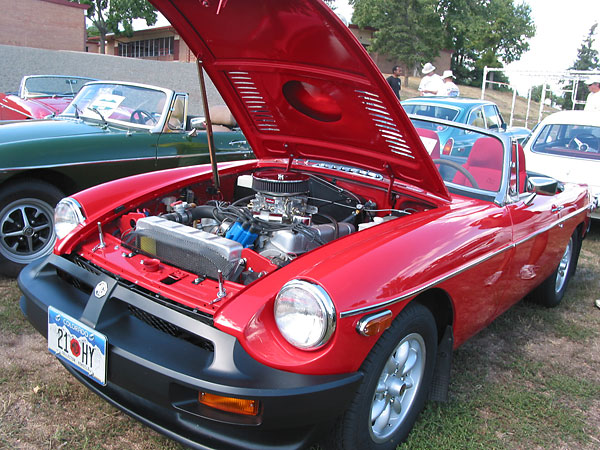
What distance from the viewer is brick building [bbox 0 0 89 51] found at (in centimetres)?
2673

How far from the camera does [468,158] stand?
Answer: 9.50ft

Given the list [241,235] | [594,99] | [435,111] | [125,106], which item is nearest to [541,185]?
[241,235]

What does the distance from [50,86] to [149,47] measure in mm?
37335

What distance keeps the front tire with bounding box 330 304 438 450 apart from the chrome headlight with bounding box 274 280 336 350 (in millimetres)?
251

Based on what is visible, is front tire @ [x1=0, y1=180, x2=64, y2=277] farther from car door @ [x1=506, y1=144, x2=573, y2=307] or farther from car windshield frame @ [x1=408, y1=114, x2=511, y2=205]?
car door @ [x1=506, y1=144, x2=573, y2=307]

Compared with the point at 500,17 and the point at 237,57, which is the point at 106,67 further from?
the point at 500,17

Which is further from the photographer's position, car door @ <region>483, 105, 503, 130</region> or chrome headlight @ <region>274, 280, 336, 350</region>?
car door @ <region>483, 105, 503, 130</region>

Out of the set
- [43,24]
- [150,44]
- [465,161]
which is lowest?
[465,161]

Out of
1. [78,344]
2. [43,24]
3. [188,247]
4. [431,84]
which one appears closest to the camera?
[78,344]

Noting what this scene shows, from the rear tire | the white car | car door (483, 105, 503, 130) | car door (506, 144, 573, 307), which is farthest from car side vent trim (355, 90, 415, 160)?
car door (483, 105, 503, 130)

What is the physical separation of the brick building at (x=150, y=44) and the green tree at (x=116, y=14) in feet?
14.8

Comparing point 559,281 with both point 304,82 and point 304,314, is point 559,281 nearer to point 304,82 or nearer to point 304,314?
point 304,82

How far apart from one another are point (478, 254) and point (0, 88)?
50.2 feet

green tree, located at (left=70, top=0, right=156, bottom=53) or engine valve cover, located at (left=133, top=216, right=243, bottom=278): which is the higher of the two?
green tree, located at (left=70, top=0, right=156, bottom=53)
